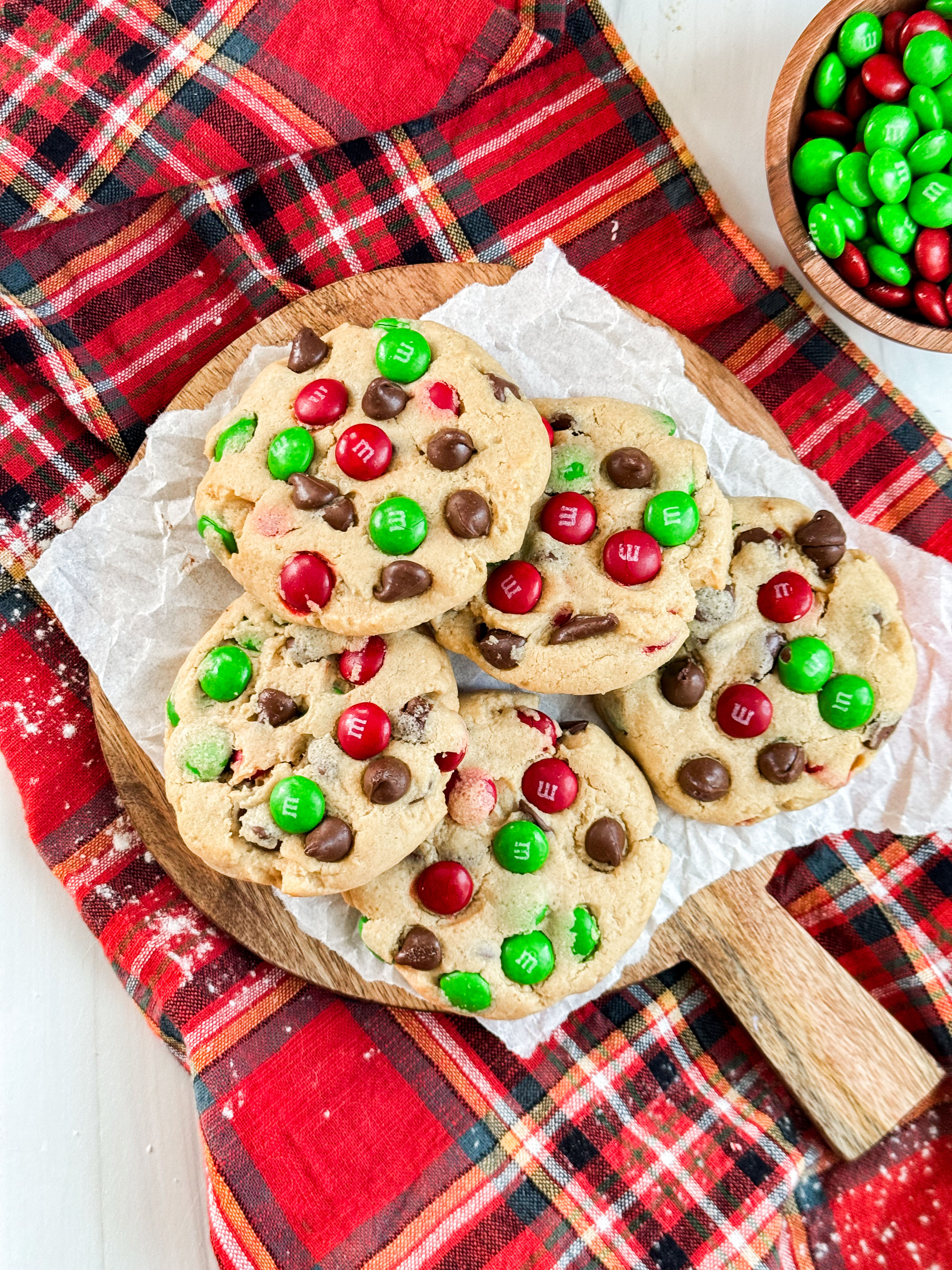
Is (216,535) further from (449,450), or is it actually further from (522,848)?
(522,848)

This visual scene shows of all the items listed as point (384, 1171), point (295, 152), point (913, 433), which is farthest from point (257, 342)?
point (384, 1171)

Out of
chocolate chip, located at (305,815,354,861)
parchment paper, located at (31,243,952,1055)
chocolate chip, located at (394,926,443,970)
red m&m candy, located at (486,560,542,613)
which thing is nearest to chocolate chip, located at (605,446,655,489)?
red m&m candy, located at (486,560,542,613)

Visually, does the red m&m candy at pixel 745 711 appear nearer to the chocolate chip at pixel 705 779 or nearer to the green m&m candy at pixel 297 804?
the chocolate chip at pixel 705 779

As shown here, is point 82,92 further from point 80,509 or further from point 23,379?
point 80,509

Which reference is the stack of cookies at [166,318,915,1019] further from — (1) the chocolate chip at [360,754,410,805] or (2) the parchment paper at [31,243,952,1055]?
(2) the parchment paper at [31,243,952,1055]

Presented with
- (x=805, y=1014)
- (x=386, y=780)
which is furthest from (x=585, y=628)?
(x=805, y=1014)

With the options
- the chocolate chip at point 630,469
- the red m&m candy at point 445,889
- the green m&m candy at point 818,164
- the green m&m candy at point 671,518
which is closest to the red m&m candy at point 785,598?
the green m&m candy at point 671,518
